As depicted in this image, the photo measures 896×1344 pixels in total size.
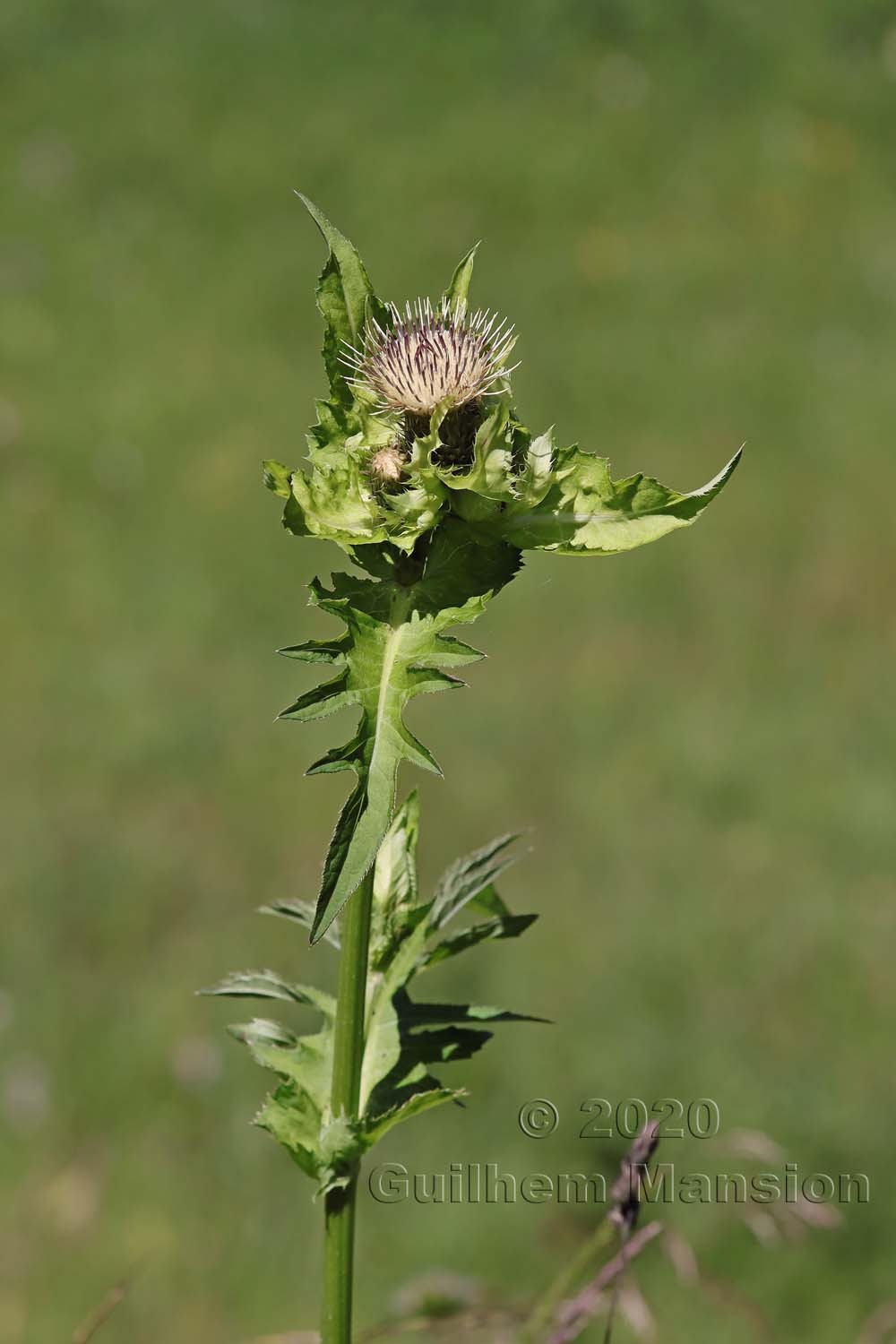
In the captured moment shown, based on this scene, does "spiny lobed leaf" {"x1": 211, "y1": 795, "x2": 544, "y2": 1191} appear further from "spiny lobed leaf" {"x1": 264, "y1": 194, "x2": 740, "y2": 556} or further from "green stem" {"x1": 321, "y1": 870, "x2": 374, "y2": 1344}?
"spiny lobed leaf" {"x1": 264, "y1": 194, "x2": 740, "y2": 556}

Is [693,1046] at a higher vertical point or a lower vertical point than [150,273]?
lower

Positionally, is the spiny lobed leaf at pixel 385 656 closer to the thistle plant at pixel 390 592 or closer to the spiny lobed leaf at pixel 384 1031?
the thistle plant at pixel 390 592

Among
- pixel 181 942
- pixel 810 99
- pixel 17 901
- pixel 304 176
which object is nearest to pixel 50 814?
pixel 17 901

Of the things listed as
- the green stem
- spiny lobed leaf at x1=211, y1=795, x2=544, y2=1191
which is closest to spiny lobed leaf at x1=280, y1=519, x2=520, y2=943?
the green stem

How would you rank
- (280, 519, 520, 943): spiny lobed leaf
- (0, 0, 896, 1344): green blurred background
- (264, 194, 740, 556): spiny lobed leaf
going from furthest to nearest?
1. (0, 0, 896, 1344): green blurred background
2. (264, 194, 740, 556): spiny lobed leaf
3. (280, 519, 520, 943): spiny lobed leaf

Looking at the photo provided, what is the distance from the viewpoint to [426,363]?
4.92ft

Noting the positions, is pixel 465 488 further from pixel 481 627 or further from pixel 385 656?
pixel 481 627

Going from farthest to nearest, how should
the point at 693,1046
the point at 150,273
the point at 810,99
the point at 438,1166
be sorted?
the point at 810,99 < the point at 150,273 < the point at 693,1046 < the point at 438,1166

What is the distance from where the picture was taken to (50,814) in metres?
4.95

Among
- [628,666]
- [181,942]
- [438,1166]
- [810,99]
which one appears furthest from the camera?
[810,99]

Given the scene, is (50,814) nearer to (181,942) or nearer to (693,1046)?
(181,942)

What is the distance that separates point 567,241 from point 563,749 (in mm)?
3151

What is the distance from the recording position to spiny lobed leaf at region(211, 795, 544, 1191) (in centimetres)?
147

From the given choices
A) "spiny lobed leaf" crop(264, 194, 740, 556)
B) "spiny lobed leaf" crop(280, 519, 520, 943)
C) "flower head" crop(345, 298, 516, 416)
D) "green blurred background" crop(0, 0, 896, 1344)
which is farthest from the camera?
"green blurred background" crop(0, 0, 896, 1344)
